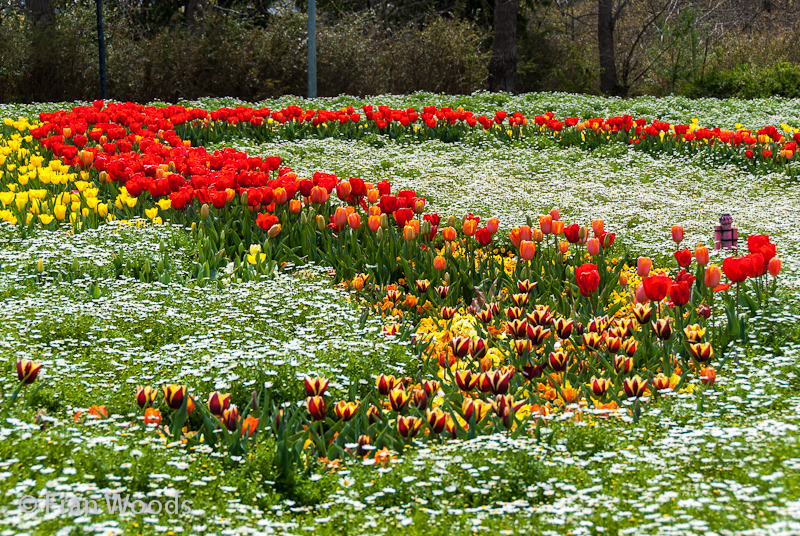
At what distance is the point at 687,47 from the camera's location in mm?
24438

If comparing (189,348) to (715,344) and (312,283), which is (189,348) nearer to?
(312,283)

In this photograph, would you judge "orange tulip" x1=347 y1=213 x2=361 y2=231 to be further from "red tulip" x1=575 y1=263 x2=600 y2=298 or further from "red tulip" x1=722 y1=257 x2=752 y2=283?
"red tulip" x1=722 y1=257 x2=752 y2=283

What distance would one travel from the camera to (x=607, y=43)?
87.5 feet

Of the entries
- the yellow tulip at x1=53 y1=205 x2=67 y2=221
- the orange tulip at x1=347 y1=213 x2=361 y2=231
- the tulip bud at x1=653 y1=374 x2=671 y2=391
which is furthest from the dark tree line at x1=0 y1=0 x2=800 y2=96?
the tulip bud at x1=653 y1=374 x2=671 y2=391

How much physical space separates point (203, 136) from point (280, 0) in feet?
69.9

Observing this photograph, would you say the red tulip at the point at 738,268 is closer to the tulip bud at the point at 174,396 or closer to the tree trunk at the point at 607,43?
the tulip bud at the point at 174,396

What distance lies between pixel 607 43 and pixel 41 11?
17057 mm

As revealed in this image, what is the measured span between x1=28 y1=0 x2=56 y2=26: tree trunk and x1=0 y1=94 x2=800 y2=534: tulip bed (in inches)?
559

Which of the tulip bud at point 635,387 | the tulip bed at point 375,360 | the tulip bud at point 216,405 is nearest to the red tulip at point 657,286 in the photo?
the tulip bed at point 375,360

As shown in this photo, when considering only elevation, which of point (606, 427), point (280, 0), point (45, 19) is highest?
point (280, 0)

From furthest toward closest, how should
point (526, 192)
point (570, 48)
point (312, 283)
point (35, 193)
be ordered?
point (570, 48)
point (526, 192)
point (35, 193)
point (312, 283)

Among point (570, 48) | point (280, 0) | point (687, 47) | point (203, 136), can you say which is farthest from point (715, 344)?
point (570, 48)

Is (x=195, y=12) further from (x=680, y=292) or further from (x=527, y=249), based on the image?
(x=680, y=292)

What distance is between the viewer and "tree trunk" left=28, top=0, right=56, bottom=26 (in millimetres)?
19591
